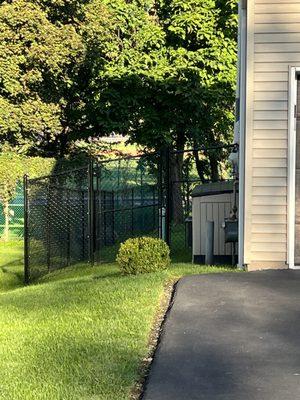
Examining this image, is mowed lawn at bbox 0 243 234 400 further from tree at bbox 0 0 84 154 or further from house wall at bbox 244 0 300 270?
tree at bbox 0 0 84 154

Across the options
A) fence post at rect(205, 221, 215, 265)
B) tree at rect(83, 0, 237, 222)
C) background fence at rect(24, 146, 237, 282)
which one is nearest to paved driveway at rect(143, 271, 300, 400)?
fence post at rect(205, 221, 215, 265)

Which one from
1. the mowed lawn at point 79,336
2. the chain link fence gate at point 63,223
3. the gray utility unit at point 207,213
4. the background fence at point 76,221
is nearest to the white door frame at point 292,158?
the mowed lawn at point 79,336

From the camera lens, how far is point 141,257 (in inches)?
311

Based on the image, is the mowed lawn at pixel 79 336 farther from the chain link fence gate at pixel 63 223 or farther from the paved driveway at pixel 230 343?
the chain link fence gate at pixel 63 223

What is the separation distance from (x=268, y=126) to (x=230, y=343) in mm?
3676

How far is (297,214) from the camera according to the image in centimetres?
751

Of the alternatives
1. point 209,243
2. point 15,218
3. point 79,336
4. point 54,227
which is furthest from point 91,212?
point 15,218

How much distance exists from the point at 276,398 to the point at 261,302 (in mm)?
2373

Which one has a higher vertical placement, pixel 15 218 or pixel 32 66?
pixel 32 66

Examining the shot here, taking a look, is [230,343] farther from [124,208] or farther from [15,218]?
[15,218]

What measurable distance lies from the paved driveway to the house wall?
73 cm

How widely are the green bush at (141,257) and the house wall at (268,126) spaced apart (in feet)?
4.08

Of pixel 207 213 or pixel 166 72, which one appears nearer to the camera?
pixel 207 213

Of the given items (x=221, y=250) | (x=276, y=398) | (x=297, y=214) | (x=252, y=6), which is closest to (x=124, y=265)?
(x=221, y=250)
